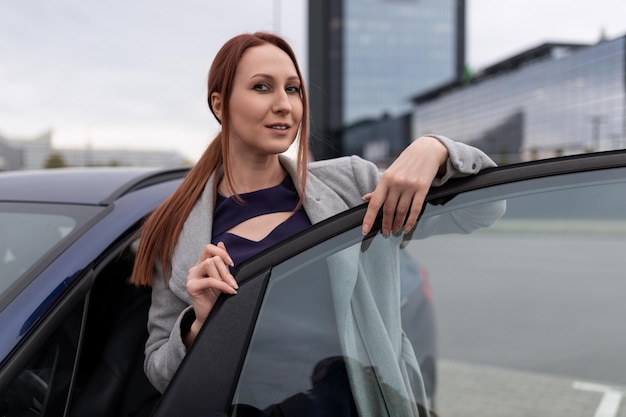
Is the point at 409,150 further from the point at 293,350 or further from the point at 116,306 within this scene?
the point at 116,306

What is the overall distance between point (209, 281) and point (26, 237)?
2.80ft

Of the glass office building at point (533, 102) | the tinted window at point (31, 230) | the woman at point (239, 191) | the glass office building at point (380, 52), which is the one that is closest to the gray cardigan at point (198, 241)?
the woman at point (239, 191)

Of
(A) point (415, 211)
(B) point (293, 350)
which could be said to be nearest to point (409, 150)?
(A) point (415, 211)

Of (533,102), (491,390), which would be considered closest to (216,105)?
(491,390)

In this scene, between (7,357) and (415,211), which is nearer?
(415,211)

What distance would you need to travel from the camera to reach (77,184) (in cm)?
191

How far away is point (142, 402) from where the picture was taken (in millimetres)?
1715

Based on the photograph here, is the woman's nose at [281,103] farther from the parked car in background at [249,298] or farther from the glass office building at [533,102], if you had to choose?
the glass office building at [533,102]

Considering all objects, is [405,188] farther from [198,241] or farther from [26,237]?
[26,237]

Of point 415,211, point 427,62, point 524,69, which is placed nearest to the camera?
point 415,211

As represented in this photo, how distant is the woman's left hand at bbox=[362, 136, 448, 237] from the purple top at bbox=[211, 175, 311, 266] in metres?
0.31

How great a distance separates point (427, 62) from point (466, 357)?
76.5m

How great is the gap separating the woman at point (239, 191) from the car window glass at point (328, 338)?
145 mm

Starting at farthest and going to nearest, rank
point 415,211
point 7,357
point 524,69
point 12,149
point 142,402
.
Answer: point 524,69 → point 12,149 → point 142,402 → point 7,357 → point 415,211
